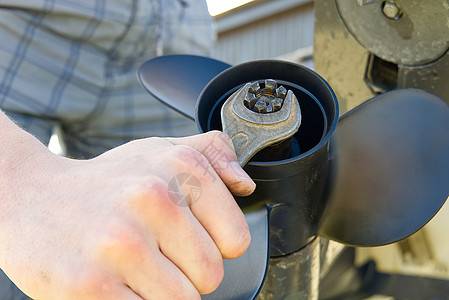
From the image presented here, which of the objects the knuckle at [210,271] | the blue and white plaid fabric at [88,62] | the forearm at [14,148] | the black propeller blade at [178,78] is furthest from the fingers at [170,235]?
the blue and white plaid fabric at [88,62]

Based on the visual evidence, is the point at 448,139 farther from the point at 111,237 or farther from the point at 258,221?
the point at 111,237

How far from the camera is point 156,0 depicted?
1688 millimetres

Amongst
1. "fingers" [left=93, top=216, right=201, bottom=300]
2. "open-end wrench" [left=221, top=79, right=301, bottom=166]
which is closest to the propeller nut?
"open-end wrench" [left=221, top=79, right=301, bottom=166]

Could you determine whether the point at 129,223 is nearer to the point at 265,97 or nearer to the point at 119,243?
the point at 119,243

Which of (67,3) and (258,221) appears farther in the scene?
(67,3)

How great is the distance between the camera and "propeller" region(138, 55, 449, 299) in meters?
0.80

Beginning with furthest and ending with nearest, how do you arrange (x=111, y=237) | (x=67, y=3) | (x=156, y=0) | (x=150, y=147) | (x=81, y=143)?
(x=81, y=143), (x=156, y=0), (x=67, y=3), (x=150, y=147), (x=111, y=237)

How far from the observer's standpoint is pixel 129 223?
0.59 metres

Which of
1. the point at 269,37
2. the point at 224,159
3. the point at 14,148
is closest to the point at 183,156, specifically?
the point at 224,159

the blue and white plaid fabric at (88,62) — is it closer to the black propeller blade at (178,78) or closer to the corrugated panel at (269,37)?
the black propeller blade at (178,78)

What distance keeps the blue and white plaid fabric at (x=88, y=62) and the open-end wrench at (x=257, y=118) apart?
0.97 metres

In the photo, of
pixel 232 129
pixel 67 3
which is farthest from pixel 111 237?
pixel 67 3

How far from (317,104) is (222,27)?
11.9 feet

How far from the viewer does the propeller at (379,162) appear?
2.62 feet
